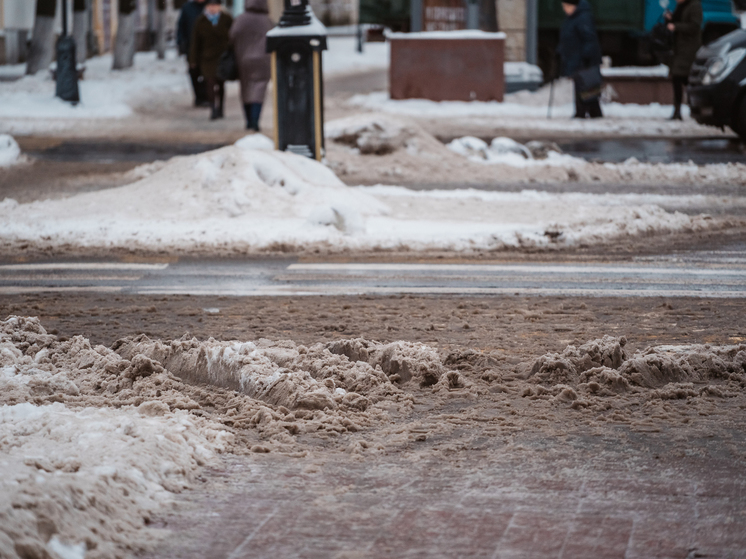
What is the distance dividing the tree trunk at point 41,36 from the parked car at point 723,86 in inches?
651

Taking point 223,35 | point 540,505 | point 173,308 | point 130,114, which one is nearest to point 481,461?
point 540,505

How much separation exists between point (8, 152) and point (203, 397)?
9909 mm

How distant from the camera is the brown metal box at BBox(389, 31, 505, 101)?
2059cm

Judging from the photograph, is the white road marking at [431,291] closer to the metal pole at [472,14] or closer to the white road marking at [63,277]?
the white road marking at [63,277]

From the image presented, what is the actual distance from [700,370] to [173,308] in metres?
2.98

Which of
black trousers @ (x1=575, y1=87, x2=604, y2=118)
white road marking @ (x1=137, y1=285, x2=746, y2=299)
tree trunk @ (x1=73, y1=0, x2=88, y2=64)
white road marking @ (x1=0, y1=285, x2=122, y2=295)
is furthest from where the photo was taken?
tree trunk @ (x1=73, y1=0, x2=88, y2=64)

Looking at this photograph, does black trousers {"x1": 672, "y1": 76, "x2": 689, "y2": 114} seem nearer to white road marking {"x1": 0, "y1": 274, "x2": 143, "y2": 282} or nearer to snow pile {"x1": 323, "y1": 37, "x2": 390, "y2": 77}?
snow pile {"x1": 323, "y1": 37, "x2": 390, "y2": 77}

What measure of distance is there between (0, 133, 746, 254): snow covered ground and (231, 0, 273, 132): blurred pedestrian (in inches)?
209

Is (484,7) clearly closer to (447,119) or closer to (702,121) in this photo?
(447,119)

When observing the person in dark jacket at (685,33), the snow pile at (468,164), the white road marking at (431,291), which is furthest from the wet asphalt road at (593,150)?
the white road marking at (431,291)

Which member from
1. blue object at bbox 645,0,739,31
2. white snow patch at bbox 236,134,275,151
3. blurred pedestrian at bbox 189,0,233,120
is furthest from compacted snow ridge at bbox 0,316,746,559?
blue object at bbox 645,0,739,31

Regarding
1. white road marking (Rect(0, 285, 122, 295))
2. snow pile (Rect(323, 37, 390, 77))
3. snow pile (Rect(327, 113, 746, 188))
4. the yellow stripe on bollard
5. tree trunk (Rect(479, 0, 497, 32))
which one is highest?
tree trunk (Rect(479, 0, 497, 32))

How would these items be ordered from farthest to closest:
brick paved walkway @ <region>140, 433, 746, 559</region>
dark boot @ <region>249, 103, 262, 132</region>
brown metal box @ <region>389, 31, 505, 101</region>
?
brown metal box @ <region>389, 31, 505, 101</region>, dark boot @ <region>249, 103, 262, 132</region>, brick paved walkway @ <region>140, 433, 746, 559</region>

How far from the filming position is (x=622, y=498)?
333 centimetres
